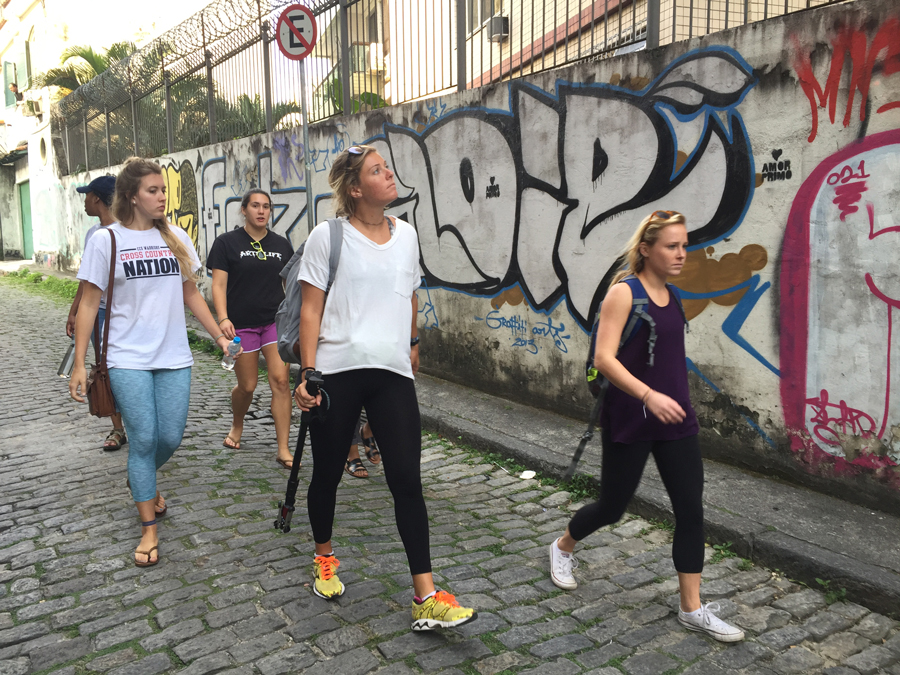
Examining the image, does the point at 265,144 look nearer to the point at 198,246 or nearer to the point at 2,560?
the point at 198,246

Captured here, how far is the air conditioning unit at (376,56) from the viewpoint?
7.96 meters

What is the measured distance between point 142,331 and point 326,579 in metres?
1.51

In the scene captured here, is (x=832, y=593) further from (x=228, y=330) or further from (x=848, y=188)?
(x=228, y=330)

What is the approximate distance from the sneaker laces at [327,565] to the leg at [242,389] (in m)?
2.18

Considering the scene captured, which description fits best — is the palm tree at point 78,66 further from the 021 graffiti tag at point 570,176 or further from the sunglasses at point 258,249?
the sunglasses at point 258,249

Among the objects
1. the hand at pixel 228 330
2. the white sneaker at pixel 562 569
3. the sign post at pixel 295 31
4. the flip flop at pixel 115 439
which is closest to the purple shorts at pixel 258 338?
the hand at pixel 228 330

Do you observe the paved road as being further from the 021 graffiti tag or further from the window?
the window

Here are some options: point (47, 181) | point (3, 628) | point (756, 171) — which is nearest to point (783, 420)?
point (756, 171)

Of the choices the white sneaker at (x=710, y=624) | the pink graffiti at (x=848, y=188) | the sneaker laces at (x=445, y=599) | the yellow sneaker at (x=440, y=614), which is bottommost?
the white sneaker at (x=710, y=624)

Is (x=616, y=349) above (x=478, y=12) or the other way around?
the other way around

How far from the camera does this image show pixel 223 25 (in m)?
11.4

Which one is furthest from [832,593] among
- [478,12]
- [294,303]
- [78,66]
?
[78,66]

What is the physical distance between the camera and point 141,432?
366 cm

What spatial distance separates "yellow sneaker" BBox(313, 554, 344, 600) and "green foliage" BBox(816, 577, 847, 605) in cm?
208
